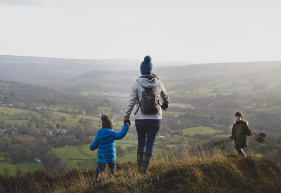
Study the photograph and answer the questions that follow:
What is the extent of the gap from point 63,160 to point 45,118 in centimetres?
5732

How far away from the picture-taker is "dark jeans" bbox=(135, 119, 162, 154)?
508 centimetres

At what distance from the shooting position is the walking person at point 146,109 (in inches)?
197

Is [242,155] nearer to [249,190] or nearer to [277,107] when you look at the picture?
[249,190]

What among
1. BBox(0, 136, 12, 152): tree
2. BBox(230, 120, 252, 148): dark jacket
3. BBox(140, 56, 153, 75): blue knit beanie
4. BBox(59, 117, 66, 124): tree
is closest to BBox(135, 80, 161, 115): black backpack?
BBox(140, 56, 153, 75): blue knit beanie

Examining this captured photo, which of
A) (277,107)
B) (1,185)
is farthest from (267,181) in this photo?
(277,107)

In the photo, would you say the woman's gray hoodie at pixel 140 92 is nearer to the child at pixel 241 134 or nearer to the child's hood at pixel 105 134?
the child's hood at pixel 105 134

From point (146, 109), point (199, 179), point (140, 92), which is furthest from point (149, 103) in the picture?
point (199, 179)

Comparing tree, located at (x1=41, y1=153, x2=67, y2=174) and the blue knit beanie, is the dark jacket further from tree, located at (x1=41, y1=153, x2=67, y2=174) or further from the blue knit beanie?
tree, located at (x1=41, y1=153, x2=67, y2=174)

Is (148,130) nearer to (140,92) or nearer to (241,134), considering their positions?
(140,92)

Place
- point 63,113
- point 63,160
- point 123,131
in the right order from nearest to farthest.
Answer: point 123,131
point 63,160
point 63,113

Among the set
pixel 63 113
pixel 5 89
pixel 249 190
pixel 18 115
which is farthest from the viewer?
pixel 5 89

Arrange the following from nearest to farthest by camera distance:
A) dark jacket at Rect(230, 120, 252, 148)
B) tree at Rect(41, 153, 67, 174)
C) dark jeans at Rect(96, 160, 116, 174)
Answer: dark jeans at Rect(96, 160, 116, 174) → dark jacket at Rect(230, 120, 252, 148) → tree at Rect(41, 153, 67, 174)

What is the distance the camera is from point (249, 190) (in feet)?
15.8

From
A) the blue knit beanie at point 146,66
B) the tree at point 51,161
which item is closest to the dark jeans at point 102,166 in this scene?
the blue knit beanie at point 146,66
